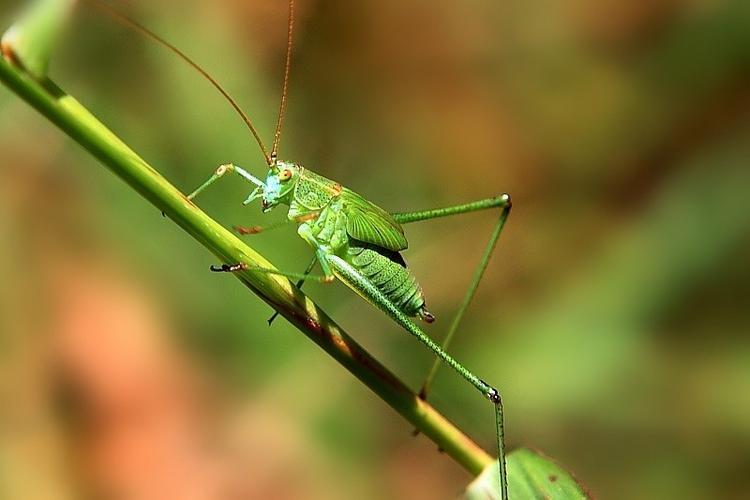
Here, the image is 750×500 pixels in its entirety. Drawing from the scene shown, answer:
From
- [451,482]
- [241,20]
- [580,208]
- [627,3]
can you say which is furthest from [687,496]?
[241,20]

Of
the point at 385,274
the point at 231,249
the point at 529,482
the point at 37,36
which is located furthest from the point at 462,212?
the point at 37,36

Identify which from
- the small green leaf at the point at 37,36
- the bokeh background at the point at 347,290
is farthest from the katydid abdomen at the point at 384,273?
the small green leaf at the point at 37,36

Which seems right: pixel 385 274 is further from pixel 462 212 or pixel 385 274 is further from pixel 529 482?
pixel 529 482

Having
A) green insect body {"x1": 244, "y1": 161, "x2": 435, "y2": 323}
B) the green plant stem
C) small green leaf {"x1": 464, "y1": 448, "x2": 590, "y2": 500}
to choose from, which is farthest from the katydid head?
small green leaf {"x1": 464, "y1": 448, "x2": 590, "y2": 500}

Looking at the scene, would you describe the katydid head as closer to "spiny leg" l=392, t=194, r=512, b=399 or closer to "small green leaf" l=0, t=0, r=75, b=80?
"spiny leg" l=392, t=194, r=512, b=399

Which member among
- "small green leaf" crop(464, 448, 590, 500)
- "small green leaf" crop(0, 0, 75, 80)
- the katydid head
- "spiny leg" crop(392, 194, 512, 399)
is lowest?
A: "small green leaf" crop(0, 0, 75, 80)

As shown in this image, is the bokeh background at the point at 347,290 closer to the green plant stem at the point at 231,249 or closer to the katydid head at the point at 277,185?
the katydid head at the point at 277,185
